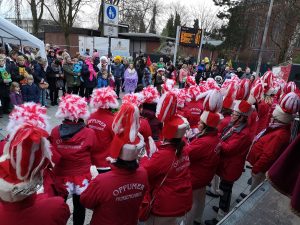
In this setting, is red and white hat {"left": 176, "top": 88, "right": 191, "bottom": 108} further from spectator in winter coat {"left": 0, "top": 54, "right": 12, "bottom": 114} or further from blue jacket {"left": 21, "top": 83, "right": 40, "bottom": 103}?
spectator in winter coat {"left": 0, "top": 54, "right": 12, "bottom": 114}

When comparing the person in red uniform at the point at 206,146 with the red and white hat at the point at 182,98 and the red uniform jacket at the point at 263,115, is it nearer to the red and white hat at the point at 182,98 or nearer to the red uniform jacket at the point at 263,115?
the red and white hat at the point at 182,98

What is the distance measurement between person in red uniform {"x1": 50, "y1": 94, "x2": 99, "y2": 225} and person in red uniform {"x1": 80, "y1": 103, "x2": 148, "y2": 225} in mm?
837

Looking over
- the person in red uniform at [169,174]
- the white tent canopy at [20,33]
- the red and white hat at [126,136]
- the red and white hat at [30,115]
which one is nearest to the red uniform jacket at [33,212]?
the red and white hat at [126,136]

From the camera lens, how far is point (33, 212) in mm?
1910

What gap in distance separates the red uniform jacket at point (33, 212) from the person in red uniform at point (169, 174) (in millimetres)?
1122

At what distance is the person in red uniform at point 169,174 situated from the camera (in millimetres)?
2979

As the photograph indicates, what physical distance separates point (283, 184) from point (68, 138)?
8.24 ft

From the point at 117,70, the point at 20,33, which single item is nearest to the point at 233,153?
the point at 117,70

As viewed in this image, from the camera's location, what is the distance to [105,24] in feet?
28.9

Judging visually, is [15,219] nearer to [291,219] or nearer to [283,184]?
[283,184]

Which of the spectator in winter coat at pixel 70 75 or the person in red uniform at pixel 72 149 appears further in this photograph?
the spectator in winter coat at pixel 70 75

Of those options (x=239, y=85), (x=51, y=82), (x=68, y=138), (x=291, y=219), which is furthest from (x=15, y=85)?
(x=291, y=219)

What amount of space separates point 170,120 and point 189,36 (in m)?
17.9

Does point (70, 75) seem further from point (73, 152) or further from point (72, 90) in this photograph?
point (73, 152)
